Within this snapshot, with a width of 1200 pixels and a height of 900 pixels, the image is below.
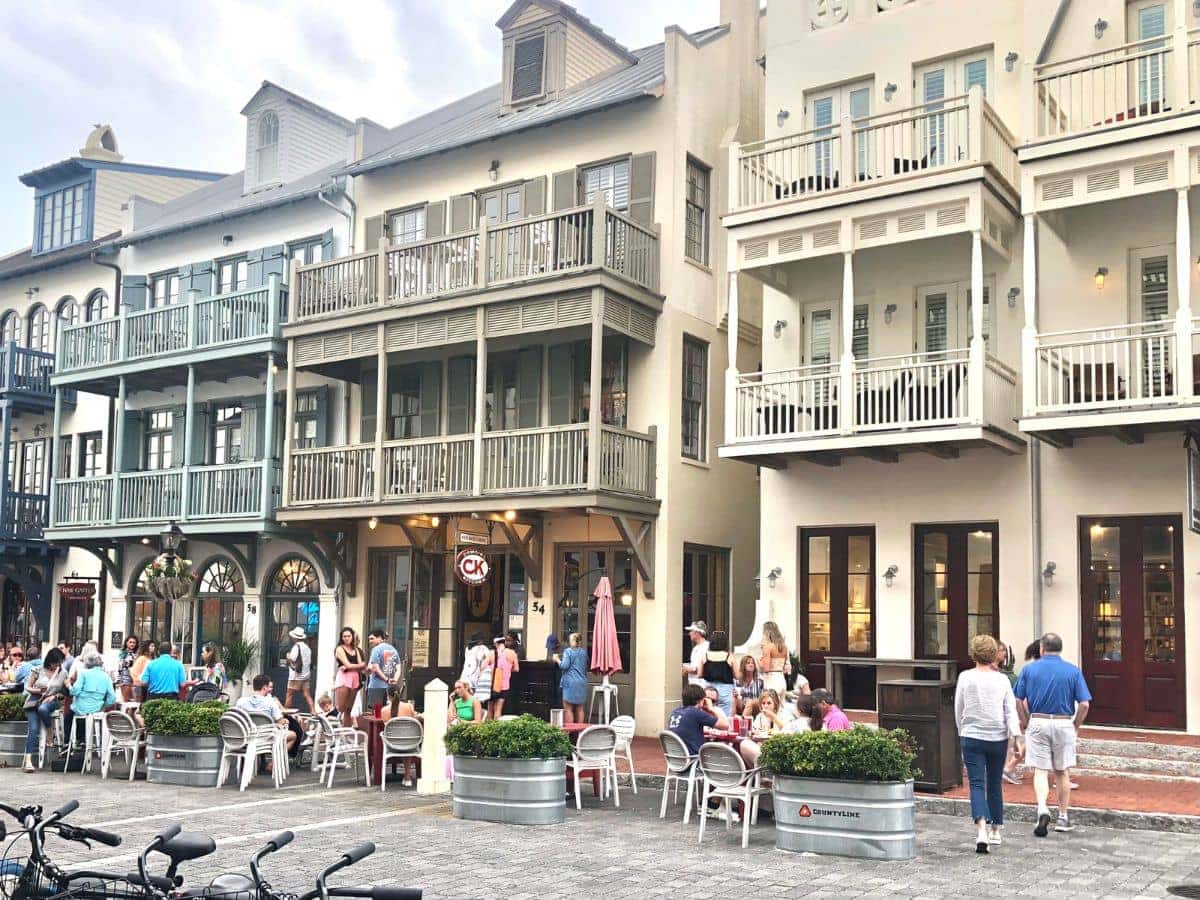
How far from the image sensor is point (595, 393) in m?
18.9

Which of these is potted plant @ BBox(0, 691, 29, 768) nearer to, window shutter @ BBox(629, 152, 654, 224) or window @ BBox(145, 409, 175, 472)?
window @ BBox(145, 409, 175, 472)

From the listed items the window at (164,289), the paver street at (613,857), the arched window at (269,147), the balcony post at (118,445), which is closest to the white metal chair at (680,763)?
the paver street at (613,857)

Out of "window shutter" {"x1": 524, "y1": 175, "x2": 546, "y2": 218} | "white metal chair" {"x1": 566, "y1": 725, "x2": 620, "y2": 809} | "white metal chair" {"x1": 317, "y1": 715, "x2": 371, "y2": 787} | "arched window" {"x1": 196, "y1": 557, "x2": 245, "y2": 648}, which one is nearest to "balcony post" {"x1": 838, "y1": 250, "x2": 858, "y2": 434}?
"white metal chair" {"x1": 566, "y1": 725, "x2": 620, "y2": 809}

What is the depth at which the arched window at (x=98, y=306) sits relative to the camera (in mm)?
28844

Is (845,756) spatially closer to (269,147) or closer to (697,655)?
(697,655)

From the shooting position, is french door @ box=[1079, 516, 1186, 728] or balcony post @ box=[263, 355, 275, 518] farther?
balcony post @ box=[263, 355, 275, 518]

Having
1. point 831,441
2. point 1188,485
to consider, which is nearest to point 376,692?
point 831,441

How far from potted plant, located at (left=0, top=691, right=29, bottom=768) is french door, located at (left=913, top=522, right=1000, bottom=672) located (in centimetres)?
1182

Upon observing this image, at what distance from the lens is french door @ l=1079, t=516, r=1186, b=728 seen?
15.9 m

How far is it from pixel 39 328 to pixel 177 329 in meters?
7.06

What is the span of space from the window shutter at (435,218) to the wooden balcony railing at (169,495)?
4.87m

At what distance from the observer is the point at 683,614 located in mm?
20375

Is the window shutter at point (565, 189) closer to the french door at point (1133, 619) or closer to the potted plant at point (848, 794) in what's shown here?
the french door at point (1133, 619)

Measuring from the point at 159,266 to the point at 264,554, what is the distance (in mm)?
7080
